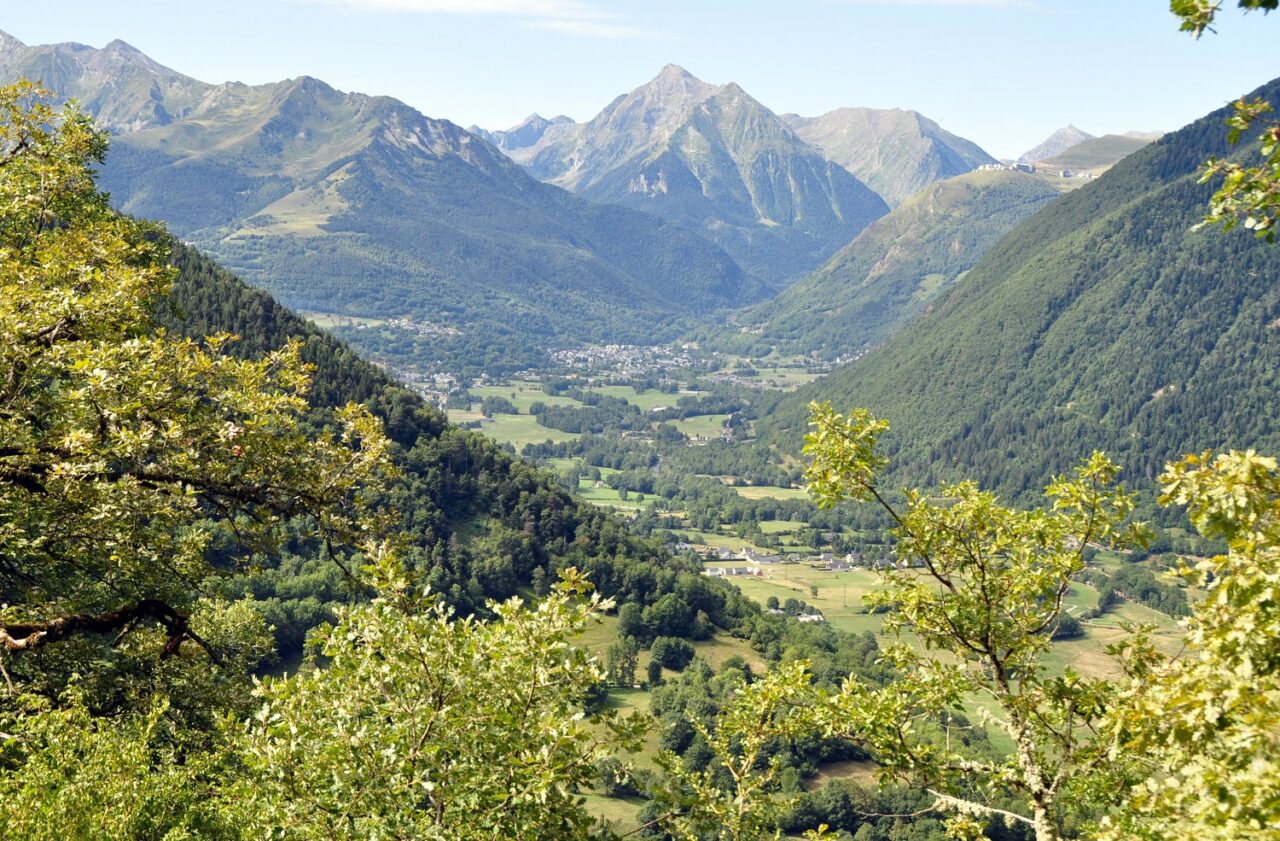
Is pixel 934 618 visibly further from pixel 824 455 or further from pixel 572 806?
pixel 572 806

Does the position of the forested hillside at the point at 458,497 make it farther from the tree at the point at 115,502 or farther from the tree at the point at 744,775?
the tree at the point at 744,775

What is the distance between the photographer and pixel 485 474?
5969 inches

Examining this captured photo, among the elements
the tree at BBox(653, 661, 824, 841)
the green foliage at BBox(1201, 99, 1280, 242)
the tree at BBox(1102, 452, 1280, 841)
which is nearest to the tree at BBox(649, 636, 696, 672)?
the tree at BBox(653, 661, 824, 841)

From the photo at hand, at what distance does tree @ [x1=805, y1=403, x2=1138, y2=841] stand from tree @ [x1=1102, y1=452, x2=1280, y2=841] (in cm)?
492

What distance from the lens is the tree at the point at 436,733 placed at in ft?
36.1

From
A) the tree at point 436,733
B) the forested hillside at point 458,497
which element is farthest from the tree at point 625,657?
the tree at point 436,733

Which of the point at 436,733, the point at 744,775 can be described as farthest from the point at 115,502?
the point at 744,775

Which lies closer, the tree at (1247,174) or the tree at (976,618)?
the tree at (1247,174)

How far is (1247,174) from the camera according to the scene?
10.3 meters

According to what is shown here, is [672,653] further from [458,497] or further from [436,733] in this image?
[436,733]

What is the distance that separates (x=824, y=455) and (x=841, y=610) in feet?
547

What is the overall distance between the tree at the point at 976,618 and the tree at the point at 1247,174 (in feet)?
18.3

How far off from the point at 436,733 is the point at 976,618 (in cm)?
910

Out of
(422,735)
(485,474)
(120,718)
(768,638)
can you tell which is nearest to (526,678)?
(422,735)
